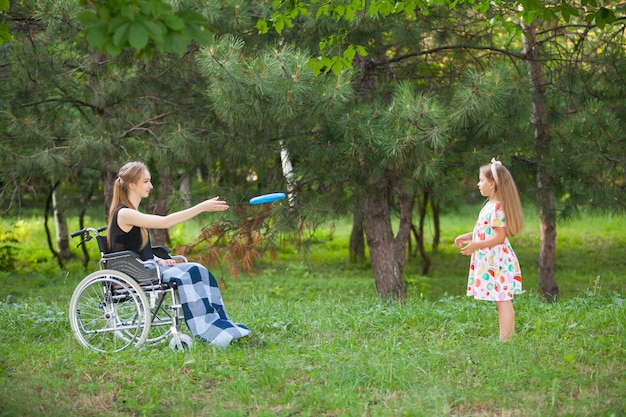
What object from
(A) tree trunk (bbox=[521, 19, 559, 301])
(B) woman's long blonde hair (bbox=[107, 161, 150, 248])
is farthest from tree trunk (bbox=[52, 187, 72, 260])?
(B) woman's long blonde hair (bbox=[107, 161, 150, 248])

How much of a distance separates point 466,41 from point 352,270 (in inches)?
231

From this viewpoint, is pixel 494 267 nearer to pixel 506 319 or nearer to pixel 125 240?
pixel 506 319

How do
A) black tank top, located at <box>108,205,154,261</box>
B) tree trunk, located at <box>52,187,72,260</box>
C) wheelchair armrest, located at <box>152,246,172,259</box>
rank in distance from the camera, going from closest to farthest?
black tank top, located at <box>108,205,154,261</box>, wheelchair armrest, located at <box>152,246,172,259</box>, tree trunk, located at <box>52,187,72,260</box>

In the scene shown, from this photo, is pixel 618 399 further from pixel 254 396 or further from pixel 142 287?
pixel 142 287

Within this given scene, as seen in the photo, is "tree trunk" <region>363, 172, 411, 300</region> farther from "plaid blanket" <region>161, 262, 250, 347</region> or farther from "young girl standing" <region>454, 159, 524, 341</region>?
"plaid blanket" <region>161, 262, 250, 347</region>

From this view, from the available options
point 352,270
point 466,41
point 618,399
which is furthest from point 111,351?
point 352,270

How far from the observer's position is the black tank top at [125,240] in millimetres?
4473

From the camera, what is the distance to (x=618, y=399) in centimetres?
325

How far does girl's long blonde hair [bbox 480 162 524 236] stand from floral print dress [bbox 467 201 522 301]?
0.04m

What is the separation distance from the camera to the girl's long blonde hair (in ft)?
14.0

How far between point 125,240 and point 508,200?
2.23 m

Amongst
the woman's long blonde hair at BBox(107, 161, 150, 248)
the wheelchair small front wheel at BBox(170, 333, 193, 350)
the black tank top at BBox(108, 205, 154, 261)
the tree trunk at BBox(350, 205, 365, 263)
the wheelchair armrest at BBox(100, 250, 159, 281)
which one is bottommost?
the tree trunk at BBox(350, 205, 365, 263)

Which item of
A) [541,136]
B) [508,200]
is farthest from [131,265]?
[541,136]

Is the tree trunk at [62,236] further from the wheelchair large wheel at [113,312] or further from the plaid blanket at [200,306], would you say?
the plaid blanket at [200,306]
